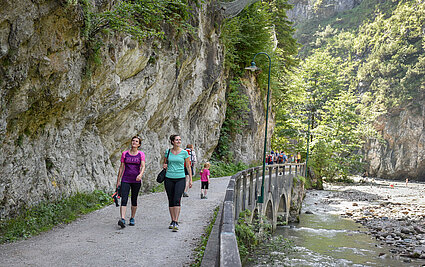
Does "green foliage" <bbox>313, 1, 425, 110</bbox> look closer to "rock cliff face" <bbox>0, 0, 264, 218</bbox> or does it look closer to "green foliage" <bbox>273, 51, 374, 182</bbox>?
"green foliage" <bbox>273, 51, 374, 182</bbox>

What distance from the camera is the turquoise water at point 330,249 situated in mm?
11570

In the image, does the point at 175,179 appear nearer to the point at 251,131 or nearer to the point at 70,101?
the point at 70,101

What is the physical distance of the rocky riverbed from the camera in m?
14.6

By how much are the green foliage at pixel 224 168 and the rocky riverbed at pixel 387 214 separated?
563 cm

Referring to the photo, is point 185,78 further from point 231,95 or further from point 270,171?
point 231,95

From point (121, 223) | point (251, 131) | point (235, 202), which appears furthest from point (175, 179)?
point (251, 131)

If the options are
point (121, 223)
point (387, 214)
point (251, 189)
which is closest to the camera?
point (121, 223)

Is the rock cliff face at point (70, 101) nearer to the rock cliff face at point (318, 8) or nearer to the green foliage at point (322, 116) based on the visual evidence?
the green foliage at point (322, 116)

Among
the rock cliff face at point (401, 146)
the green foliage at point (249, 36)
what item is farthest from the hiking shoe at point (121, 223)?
the rock cliff face at point (401, 146)

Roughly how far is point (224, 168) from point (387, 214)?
A: 10956mm

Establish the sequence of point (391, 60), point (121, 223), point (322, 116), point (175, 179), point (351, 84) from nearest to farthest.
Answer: point (175, 179) → point (121, 223) → point (322, 116) → point (391, 60) → point (351, 84)

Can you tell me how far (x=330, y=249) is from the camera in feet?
44.5

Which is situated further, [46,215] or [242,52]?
[242,52]

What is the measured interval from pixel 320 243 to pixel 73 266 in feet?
40.2
